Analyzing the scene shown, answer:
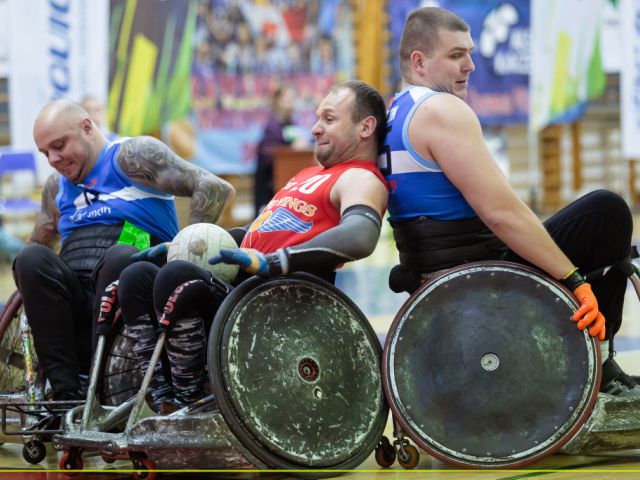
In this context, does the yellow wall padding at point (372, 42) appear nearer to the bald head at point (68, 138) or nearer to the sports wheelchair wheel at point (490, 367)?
the bald head at point (68, 138)

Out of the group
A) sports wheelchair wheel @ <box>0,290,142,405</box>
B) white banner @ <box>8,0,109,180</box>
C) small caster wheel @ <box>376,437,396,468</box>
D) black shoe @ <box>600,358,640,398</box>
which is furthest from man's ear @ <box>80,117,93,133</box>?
white banner @ <box>8,0,109,180</box>

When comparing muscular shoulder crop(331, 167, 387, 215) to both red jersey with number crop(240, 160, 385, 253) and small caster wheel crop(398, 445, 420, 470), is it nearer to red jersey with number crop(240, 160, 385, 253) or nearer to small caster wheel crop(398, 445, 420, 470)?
red jersey with number crop(240, 160, 385, 253)

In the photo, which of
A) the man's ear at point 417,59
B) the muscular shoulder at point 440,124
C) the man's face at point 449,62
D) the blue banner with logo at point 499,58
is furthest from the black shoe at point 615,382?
the blue banner with logo at point 499,58

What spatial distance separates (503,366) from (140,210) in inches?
66.5

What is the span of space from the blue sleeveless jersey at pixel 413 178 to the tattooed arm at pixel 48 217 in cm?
172

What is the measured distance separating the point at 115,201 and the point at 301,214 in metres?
1.02

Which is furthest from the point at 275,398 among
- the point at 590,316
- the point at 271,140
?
the point at 271,140

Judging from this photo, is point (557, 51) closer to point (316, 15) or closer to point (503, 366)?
point (316, 15)

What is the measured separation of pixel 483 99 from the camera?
61.8 ft

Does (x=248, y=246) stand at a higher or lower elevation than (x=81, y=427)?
higher

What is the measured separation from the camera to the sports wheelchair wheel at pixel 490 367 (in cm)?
371

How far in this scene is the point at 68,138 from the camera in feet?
15.1

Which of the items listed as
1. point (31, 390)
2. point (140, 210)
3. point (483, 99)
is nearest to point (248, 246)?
point (140, 210)

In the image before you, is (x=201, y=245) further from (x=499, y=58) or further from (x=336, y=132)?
(x=499, y=58)
